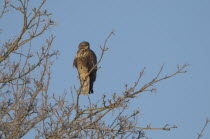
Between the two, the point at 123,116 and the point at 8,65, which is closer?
the point at 123,116

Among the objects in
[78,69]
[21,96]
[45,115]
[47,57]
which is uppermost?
[78,69]

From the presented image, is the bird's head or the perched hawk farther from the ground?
the bird's head

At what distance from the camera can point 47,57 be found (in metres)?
5.34

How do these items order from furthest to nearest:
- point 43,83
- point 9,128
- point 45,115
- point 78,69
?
point 78,69 < point 43,83 < point 45,115 < point 9,128

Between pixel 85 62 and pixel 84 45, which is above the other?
pixel 84 45

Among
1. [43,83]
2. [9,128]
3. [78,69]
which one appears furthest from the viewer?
[78,69]

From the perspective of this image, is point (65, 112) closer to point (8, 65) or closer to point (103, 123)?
point (103, 123)

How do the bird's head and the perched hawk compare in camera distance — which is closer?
the perched hawk

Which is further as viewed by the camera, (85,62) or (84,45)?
(84,45)

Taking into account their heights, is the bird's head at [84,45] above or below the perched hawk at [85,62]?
above

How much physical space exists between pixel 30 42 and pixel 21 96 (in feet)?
2.36

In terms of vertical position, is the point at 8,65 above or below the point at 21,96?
above

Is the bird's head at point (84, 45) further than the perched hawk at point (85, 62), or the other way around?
the bird's head at point (84, 45)

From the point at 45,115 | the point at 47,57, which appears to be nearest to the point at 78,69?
the point at 47,57
